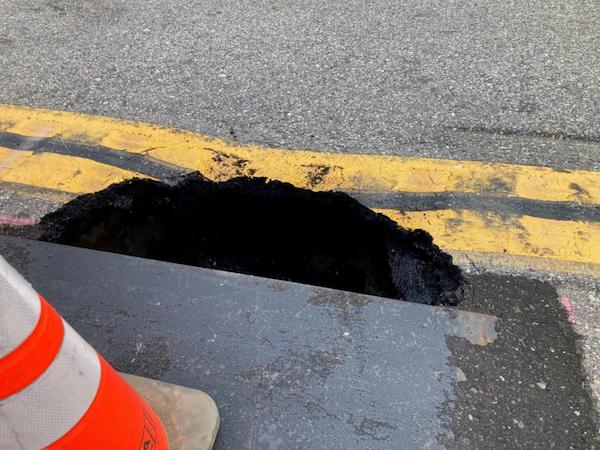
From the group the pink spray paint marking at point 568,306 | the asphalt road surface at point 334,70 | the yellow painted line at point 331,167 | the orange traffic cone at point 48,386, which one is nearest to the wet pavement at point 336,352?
the pink spray paint marking at point 568,306

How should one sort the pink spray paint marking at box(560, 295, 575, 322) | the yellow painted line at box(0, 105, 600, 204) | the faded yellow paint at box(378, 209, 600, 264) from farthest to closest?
the yellow painted line at box(0, 105, 600, 204) → the faded yellow paint at box(378, 209, 600, 264) → the pink spray paint marking at box(560, 295, 575, 322)

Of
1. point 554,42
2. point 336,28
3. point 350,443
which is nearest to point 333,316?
point 350,443

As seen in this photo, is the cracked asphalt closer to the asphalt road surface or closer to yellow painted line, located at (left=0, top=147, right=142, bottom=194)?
the asphalt road surface

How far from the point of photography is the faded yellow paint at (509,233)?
6.63 feet

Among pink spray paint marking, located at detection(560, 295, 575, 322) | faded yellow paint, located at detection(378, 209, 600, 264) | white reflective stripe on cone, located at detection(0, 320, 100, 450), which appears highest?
white reflective stripe on cone, located at detection(0, 320, 100, 450)

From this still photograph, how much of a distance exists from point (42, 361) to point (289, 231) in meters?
1.48

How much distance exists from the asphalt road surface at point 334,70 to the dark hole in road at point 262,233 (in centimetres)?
36

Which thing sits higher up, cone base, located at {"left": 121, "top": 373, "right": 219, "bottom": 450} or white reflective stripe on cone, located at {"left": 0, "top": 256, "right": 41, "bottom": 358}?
white reflective stripe on cone, located at {"left": 0, "top": 256, "right": 41, "bottom": 358}

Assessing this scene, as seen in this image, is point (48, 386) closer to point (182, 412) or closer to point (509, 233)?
point (182, 412)

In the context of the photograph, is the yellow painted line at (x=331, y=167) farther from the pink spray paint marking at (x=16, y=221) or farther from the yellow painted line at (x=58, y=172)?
the pink spray paint marking at (x=16, y=221)

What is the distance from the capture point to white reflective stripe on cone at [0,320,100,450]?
1.07 m

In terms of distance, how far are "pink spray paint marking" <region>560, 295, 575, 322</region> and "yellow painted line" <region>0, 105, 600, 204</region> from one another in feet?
1.73

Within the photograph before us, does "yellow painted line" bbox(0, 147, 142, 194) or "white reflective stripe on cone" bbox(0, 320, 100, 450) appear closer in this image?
"white reflective stripe on cone" bbox(0, 320, 100, 450)

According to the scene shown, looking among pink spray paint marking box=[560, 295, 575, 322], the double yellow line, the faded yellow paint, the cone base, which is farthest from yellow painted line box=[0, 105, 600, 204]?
the cone base
